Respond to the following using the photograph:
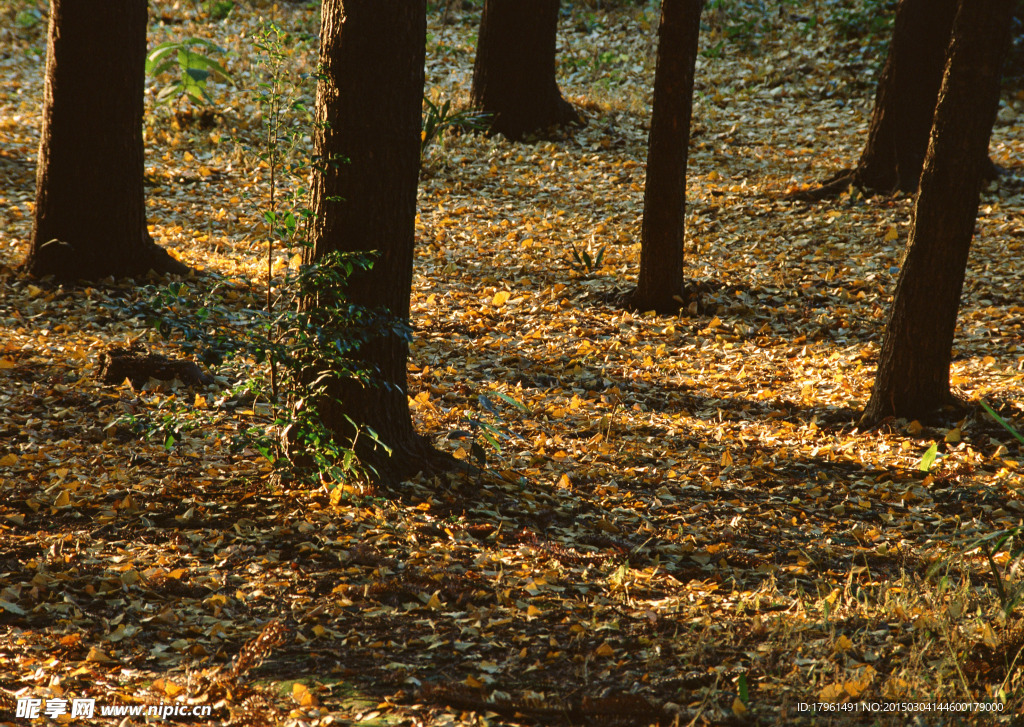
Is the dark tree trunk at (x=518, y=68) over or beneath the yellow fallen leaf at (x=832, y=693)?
over

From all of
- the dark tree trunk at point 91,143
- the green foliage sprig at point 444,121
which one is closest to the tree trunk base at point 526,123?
the green foliage sprig at point 444,121

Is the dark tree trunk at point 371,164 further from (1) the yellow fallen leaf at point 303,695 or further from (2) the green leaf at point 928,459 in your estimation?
(2) the green leaf at point 928,459

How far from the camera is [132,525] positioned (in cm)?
372

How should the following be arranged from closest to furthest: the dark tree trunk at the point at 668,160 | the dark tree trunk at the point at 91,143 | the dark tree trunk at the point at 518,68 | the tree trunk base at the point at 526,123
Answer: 1. the dark tree trunk at the point at 91,143
2. the dark tree trunk at the point at 668,160
3. the dark tree trunk at the point at 518,68
4. the tree trunk base at the point at 526,123

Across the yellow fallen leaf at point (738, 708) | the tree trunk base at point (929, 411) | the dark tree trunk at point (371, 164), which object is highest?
the dark tree trunk at point (371, 164)

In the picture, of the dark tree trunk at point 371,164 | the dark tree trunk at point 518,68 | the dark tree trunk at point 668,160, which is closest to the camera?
the dark tree trunk at point 371,164

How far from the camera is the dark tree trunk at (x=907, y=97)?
25.5 feet

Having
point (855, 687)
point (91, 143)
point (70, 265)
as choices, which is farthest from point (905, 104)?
point (70, 265)

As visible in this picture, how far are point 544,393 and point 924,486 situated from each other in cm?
234

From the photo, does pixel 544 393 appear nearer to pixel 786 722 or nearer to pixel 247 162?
pixel 786 722

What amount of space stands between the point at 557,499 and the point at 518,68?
7343 millimetres

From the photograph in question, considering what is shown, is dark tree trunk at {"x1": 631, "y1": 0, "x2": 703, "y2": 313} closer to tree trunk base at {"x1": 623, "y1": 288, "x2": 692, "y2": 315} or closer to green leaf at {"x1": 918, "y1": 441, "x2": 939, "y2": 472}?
tree trunk base at {"x1": 623, "y1": 288, "x2": 692, "y2": 315}

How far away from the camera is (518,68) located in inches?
405

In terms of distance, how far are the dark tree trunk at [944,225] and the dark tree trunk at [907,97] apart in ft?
11.2
